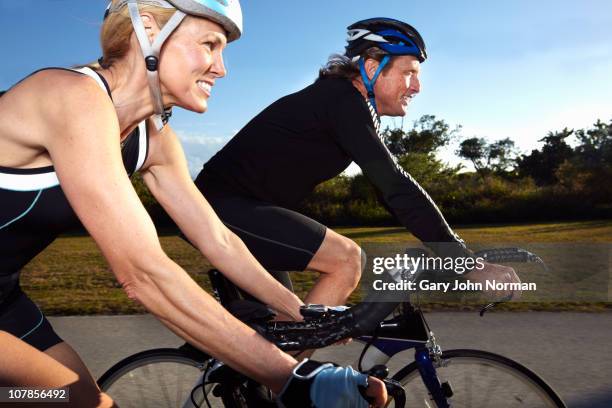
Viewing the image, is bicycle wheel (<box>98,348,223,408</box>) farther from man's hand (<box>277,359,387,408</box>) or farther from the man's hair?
man's hand (<box>277,359,387,408</box>)

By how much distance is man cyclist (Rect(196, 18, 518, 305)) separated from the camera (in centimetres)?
257

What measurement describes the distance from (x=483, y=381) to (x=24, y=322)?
5.20ft

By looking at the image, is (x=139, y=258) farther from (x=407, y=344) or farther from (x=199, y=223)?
(x=407, y=344)

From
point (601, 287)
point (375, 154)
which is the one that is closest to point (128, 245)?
point (375, 154)

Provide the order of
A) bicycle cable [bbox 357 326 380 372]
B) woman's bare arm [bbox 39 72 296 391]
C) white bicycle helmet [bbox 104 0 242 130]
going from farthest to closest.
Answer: bicycle cable [bbox 357 326 380 372]
white bicycle helmet [bbox 104 0 242 130]
woman's bare arm [bbox 39 72 296 391]

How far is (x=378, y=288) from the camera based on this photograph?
7.11 ft

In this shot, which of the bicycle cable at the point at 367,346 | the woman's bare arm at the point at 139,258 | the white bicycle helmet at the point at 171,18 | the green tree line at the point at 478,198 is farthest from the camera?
the green tree line at the point at 478,198

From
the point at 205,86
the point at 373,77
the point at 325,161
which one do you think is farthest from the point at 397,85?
the point at 205,86

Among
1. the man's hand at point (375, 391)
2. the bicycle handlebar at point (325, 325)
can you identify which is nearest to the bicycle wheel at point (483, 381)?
the bicycle handlebar at point (325, 325)

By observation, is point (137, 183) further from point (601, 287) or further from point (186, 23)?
point (186, 23)

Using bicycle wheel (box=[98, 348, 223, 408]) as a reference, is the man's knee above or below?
above

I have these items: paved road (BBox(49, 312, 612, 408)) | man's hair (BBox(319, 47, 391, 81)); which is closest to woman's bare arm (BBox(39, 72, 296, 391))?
man's hair (BBox(319, 47, 391, 81))

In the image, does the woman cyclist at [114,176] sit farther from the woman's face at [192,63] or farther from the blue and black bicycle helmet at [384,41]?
the blue and black bicycle helmet at [384,41]

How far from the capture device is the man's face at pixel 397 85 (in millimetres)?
2838
